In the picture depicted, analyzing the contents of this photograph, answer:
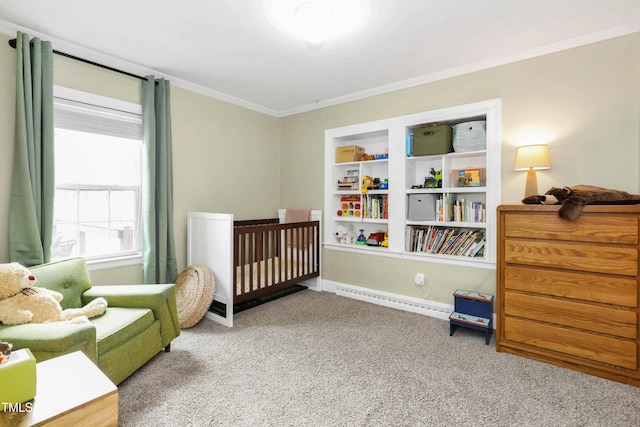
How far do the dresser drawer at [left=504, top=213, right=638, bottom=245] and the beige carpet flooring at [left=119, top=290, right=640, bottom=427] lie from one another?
862 mm

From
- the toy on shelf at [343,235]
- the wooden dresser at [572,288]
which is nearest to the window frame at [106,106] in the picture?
the toy on shelf at [343,235]

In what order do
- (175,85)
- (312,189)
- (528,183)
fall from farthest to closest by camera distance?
(312,189), (175,85), (528,183)

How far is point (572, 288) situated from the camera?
6.72ft

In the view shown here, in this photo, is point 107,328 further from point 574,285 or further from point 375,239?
point 574,285

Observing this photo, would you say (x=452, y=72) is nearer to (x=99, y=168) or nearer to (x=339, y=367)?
(x=339, y=367)

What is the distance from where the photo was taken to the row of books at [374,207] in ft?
11.4

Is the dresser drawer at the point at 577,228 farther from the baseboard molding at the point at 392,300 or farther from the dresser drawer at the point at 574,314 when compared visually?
the baseboard molding at the point at 392,300

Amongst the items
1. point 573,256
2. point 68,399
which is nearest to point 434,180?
point 573,256

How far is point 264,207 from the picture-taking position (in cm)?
414

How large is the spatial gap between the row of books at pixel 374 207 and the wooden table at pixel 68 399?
109 inches

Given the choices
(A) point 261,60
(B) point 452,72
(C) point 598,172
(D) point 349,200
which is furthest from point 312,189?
(C) point 598,172

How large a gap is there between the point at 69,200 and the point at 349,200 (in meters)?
2.69

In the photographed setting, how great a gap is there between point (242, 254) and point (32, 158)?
166 cm

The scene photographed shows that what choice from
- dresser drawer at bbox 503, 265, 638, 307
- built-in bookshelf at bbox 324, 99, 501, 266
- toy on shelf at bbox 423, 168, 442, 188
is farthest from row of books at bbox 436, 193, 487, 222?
dresser drawer at bbox 503, 265, 638, 307
